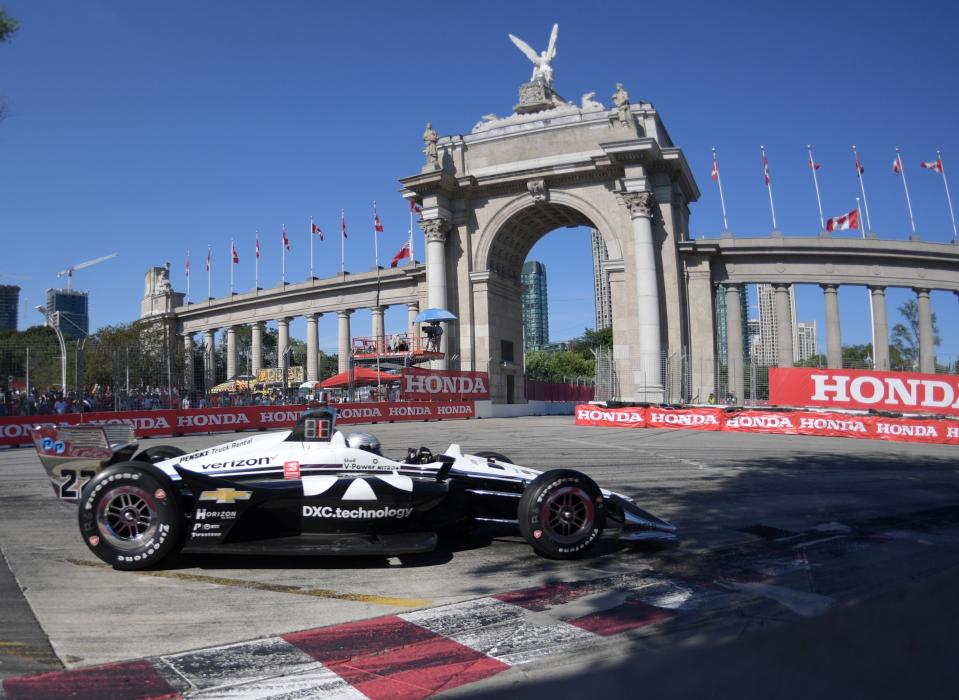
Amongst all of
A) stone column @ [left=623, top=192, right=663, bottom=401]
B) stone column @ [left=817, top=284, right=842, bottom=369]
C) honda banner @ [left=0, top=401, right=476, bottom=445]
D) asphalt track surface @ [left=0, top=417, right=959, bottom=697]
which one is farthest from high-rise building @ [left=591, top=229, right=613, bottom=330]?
asphalt track surface @ [left=0, top=417, right=959, bottom=697]

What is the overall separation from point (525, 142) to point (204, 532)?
3642 centimetres

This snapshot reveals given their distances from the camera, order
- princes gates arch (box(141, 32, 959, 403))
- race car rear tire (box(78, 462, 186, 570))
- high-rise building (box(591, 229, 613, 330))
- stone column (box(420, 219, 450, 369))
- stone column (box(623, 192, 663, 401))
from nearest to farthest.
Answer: race car rear tire (box(78, 462, 186, 570))
stone column (box(623, 192, 663, 401))
princes gates arch (box(141, 32, 959, 403))
stone column (box(420, 219, 450, 369))
high-rise building (box(591, 229, 613, 330))

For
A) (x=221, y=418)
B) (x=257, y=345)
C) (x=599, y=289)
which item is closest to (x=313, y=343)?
(x=257, y=345)

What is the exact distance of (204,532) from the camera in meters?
5.76

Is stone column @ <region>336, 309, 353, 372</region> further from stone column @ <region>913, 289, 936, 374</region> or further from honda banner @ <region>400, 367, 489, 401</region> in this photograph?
stone column @ <region>913, 289, 936, 374</region>

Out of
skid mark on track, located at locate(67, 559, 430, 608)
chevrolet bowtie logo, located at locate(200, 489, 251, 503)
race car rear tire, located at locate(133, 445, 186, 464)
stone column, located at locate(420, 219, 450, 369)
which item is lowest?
skid mark on track, located at locate(67, 559, 430, 608)

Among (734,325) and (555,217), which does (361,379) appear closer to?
(555,217)

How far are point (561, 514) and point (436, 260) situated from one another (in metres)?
34.5

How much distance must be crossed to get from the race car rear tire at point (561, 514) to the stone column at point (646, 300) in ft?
93.5

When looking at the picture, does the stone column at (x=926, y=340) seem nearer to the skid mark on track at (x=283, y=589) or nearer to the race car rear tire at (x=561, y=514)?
the race car rear tire at (x=561, y=514)

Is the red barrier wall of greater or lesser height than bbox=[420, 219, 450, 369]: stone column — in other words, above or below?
below

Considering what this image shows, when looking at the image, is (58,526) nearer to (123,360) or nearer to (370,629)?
(370,629)

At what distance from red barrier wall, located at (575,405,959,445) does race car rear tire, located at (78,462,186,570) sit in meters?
21.0

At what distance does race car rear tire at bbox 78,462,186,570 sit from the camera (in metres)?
5.68
